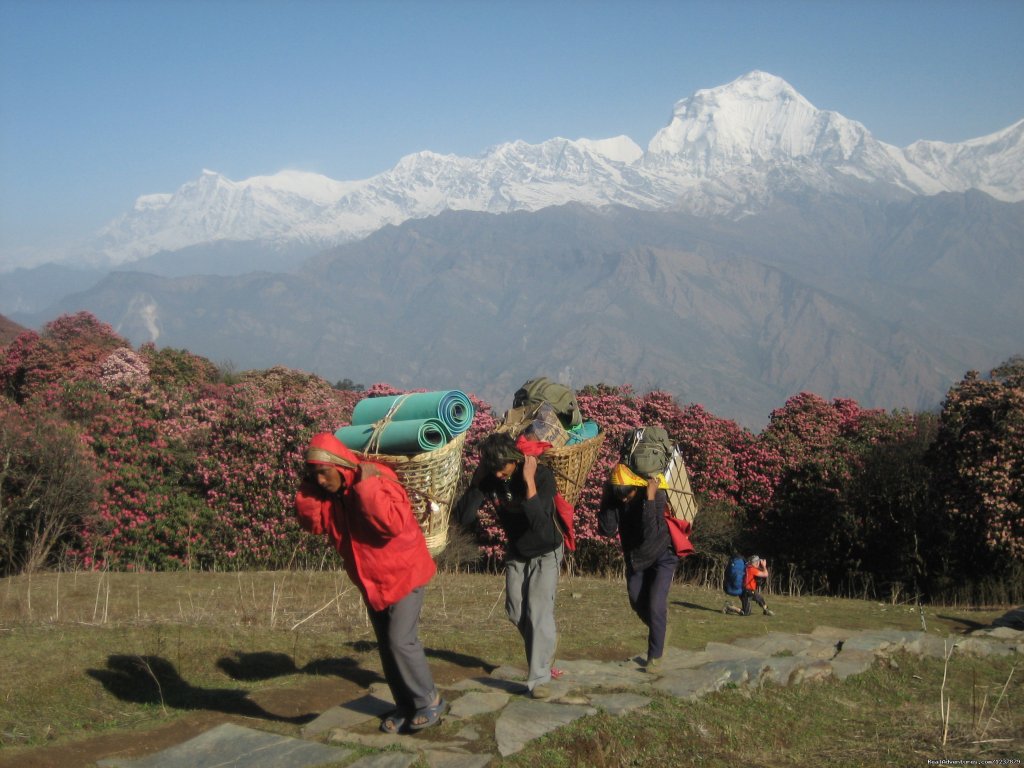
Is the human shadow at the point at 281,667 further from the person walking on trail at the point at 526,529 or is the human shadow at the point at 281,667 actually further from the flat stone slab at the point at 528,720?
the flat stone slab at the point at 528,720

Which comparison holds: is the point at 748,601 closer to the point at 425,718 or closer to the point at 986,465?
the point at 986,465

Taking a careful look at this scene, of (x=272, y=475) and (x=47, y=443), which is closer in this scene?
(x=47, y=443)

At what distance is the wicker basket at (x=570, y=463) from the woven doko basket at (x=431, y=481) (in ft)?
3.08

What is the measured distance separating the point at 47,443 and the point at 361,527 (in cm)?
1382

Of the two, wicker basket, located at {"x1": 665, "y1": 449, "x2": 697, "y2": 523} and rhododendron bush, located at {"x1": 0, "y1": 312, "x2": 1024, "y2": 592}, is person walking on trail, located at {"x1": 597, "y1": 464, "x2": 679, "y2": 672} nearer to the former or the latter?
wicker basket, located at {"x1": 665, "y1": 449, "x2": 697, "y2": 523}

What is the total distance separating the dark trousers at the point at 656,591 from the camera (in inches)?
352

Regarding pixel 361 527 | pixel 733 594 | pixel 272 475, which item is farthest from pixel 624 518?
pixel 272 475

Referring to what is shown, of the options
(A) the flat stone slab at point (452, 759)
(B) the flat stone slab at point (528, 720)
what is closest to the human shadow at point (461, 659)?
(B) the flat stone slab at point (528, 720)

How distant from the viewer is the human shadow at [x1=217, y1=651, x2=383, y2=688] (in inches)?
348

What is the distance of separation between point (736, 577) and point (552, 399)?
6.68 m

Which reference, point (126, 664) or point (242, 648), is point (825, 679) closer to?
point (242, 648)

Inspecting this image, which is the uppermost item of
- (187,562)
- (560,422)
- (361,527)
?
(560,422)

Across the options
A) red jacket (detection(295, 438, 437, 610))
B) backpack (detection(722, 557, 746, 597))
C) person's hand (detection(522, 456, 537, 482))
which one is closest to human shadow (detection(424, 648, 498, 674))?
person's hand (detection(522, 456, 537, 482))

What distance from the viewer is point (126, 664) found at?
348 inches
